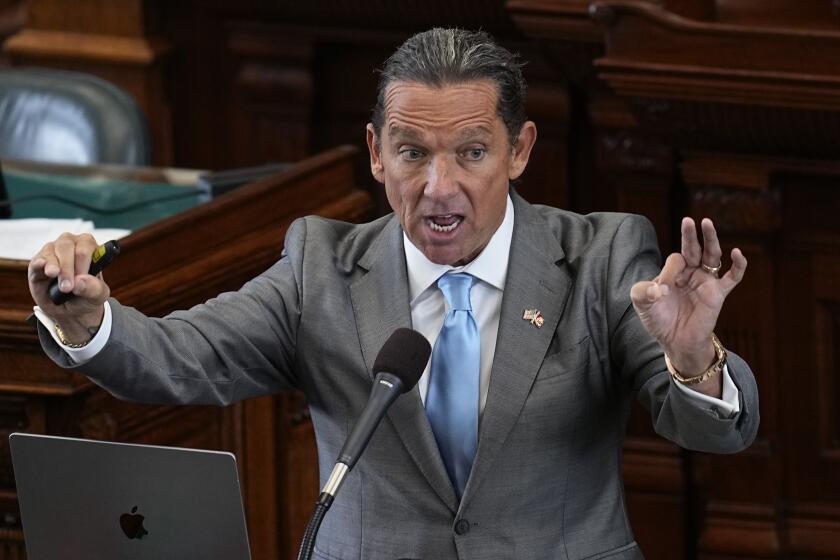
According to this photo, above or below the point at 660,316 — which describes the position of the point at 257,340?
below

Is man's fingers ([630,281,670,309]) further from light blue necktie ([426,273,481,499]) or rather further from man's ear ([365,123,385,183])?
man's ear ([365,123,385,183])

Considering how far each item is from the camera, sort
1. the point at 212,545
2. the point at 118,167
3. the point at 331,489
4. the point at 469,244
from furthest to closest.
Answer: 1. the point at 118,167
2. the point at 469,244
3. the point at 212,545
4. the point at 331,489

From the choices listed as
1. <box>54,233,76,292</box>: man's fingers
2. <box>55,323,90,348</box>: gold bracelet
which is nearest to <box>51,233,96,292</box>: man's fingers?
<box>54,233,76,292</box>: man's fingers

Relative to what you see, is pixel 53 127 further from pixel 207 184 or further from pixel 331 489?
pixel 331 489

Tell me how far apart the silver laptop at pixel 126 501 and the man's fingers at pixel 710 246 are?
1.86 feet

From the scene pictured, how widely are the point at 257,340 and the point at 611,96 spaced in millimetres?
1954

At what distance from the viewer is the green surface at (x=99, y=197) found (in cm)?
357

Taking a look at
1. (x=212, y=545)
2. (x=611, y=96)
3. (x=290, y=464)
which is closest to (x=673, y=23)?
(x=611, y=96)

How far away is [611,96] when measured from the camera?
4.11 metres

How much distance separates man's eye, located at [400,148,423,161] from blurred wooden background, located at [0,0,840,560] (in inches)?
36.3

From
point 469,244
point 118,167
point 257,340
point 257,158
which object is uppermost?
point 469,244

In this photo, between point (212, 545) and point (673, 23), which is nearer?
point (212, 545)

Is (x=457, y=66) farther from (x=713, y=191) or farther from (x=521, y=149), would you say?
(x=713, y=191)

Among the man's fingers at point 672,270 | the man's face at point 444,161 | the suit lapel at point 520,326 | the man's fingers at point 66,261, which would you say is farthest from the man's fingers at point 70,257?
the man's fingers at point 672,270
